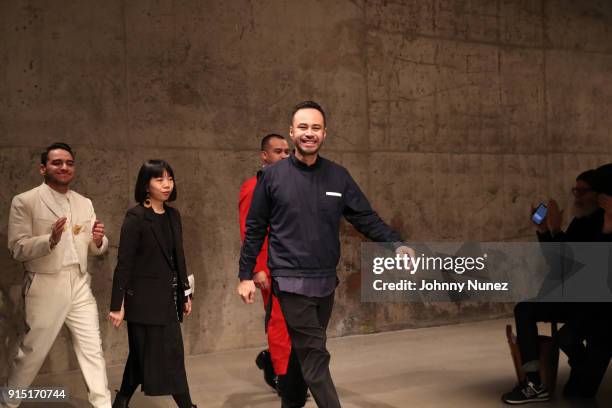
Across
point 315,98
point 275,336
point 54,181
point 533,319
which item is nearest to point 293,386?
point 275,336

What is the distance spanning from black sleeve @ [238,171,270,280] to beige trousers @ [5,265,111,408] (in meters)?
1.09

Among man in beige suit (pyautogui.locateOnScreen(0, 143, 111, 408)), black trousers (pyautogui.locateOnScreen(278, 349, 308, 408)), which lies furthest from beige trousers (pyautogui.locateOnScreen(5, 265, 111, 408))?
black trousers (pyautogui.locateOnScreen(278, 349, 308, 408))

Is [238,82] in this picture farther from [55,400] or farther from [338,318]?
[55,400]

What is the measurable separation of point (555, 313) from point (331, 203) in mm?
1712

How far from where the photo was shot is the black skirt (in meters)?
3.73

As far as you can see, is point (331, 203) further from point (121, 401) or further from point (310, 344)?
point (121, 401)

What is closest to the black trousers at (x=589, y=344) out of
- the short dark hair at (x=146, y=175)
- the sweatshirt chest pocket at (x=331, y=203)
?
the sweatshirt chest pocket at (x=331, y=203)

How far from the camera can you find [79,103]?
203 inches

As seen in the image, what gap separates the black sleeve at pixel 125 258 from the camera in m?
3.69

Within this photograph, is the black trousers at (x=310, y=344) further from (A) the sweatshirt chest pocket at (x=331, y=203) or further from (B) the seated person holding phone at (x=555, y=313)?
(B) the seated person holding phone at (x=555, y=313)

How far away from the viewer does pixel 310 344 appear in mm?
3117

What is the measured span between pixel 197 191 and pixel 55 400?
1.87m

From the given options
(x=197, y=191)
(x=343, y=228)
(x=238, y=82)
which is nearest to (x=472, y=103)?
(x=343, y=228)

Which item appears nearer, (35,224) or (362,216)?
(362,216)
